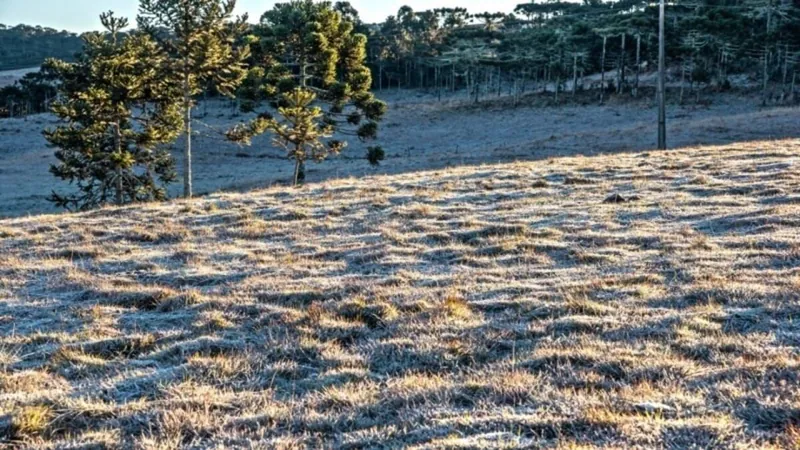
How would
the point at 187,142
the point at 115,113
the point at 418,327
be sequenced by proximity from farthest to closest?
the point at 115,113 → the point at 187,142 → the point at 418,327

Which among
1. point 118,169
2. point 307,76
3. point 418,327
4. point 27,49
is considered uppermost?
point 27,49

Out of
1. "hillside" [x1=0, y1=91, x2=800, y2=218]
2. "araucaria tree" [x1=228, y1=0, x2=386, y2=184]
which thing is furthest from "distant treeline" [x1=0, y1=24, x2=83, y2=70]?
"araucaria tree" [x1=228, y1=0, x2=386, y2=184]

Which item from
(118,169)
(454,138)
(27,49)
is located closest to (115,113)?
(118,169)

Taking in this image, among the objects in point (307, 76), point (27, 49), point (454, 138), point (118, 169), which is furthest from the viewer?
point (27, 49)

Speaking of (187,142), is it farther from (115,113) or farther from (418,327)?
(418,327)

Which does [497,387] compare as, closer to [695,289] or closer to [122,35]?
[695,289]

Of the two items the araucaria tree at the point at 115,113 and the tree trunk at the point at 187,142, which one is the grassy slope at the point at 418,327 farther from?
the araucaria tree at the point at 115,113

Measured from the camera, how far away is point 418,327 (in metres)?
6.48

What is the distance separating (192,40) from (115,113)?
477 cm

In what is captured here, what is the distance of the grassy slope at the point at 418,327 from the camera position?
437 cm

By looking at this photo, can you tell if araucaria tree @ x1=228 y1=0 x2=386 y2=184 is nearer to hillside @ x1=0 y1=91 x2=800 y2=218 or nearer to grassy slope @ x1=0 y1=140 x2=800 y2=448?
hillside @ x1=0 y1=91 x2=800 y2=218

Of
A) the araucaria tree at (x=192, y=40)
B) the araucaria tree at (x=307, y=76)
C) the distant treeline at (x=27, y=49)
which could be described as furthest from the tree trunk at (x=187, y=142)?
the distant treeline at (x=27, y=49)

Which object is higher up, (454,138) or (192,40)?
(192,40)

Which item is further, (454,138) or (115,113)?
(454,138)
